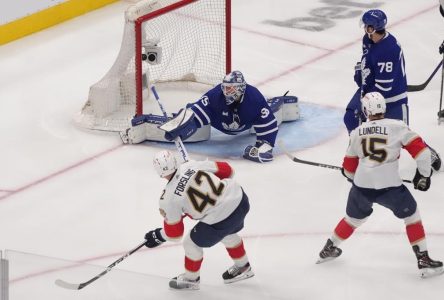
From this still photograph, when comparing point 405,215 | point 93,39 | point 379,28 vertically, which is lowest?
point 93,39

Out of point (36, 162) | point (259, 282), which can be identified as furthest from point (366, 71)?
point (36, 162)

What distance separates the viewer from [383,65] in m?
6.13

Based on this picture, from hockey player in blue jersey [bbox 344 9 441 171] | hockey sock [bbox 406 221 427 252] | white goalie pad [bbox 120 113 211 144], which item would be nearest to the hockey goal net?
white goalie pad [bbox 120 113 211 144]

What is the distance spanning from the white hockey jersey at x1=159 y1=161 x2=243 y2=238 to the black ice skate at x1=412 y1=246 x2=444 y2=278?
2.80 ft

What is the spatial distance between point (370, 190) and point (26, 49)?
4.03m

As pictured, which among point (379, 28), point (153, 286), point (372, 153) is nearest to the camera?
point (153, 286)

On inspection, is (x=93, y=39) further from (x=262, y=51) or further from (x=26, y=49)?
(x=262, y=51)

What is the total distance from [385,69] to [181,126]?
3.84 ft

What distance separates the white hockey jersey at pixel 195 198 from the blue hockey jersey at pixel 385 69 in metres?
1.42

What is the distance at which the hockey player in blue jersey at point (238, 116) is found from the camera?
6.66m

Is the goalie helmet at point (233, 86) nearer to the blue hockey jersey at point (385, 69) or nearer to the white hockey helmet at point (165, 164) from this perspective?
the blue hockey jersey at point (385, 69)

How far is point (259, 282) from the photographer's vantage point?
536 cm

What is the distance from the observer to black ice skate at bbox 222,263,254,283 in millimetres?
5277

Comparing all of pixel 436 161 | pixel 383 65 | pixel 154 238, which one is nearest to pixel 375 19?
pixel 383 65
